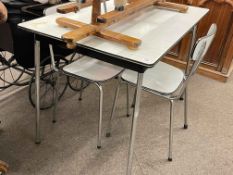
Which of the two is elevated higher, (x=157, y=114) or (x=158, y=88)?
(x=158, y=88)

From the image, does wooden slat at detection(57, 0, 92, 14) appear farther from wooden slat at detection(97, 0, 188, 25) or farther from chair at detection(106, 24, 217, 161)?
chair at detection(106, 24, 217, 161)

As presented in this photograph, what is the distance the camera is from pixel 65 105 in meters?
2.06

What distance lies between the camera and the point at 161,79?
1.52m

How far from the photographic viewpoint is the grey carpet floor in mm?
1560

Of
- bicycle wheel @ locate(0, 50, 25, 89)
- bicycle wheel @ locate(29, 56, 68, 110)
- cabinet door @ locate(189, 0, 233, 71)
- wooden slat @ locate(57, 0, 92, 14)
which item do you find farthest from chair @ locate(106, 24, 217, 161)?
bicycle wheel @ locate(0, 50, 25, 89)

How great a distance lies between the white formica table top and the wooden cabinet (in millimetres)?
647

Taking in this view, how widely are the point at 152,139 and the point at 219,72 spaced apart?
3.82 feet

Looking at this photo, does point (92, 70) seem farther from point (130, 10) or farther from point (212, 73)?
point (212, 73)

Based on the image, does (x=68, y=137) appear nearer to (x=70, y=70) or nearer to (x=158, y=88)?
(x=70, y=70)

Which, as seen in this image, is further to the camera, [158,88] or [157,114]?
[157,114]

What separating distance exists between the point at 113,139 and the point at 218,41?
1422mm

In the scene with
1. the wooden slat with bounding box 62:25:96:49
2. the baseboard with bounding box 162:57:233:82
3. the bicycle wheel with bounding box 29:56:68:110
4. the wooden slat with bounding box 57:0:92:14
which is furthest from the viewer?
the baseboard with bounding box 162:57:233:82

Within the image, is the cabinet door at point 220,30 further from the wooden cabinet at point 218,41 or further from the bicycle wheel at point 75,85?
the bicycle wheel at point 75,85

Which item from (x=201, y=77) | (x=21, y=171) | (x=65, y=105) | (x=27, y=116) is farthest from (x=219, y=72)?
(x=21, y=171)
